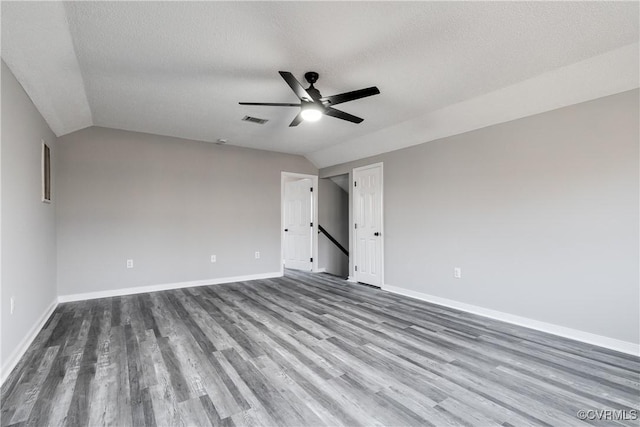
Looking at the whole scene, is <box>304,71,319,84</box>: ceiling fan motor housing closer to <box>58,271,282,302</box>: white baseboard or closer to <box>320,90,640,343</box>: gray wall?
<box>320,90,640,343</box>: gray wall

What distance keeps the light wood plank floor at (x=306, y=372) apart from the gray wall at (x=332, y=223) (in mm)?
3047

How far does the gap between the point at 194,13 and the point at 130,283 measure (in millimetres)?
4012

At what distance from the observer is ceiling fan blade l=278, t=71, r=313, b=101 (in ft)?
7.32

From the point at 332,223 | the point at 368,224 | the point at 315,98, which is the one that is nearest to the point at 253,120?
the point at 315,98

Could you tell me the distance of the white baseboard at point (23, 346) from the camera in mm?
2114

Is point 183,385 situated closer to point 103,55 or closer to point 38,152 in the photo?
point 103,55

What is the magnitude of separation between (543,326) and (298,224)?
467cm

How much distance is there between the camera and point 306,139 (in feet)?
16.3

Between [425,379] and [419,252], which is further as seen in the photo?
[419,252]

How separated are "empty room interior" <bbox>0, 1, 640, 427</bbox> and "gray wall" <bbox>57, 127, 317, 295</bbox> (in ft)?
0.11

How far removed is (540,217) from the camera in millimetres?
3127

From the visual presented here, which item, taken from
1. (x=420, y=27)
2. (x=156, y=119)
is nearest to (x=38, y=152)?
(x=156, y=119)

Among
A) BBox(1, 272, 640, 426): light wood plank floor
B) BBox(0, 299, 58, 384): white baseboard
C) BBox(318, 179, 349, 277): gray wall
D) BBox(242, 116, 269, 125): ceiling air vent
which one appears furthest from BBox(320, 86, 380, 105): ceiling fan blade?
BBox(318, 179, 349, 277): gray wall

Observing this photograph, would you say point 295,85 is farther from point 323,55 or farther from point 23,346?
point 23,346
